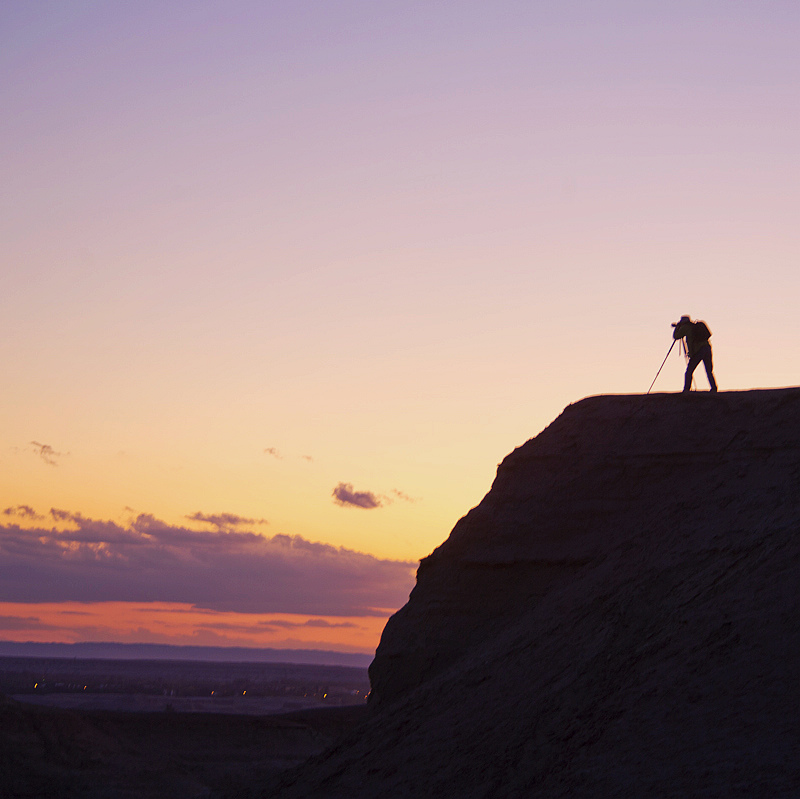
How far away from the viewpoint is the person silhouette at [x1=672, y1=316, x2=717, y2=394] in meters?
16.9

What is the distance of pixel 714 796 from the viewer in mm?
7414

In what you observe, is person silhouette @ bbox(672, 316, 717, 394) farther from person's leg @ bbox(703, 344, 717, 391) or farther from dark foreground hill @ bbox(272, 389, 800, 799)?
dark foreground hill @ bbox(272, 389, 800, 799)

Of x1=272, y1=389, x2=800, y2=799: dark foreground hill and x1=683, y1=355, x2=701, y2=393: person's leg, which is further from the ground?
x1=683, y1=355, x2=701, y2=393: person's leg

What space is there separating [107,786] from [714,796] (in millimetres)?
24341

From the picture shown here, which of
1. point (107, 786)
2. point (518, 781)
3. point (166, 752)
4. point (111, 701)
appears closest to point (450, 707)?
point (518, 781)

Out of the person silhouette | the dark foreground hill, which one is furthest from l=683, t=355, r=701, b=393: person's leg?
the dark foreground hill

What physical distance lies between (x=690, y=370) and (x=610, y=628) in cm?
708

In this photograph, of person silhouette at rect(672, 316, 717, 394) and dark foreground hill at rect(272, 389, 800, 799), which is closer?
dark foreground hill at rect(272, 389, 800, 799)

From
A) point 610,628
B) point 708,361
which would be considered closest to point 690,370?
point 708,361

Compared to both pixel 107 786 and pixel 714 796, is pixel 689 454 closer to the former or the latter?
pixel 714 796

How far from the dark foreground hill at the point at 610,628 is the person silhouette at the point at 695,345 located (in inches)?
45.4

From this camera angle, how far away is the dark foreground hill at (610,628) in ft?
28.1

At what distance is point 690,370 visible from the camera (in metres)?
17.0

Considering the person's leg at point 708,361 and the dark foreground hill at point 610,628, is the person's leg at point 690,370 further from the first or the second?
the dark foreground hill at point 610,628
